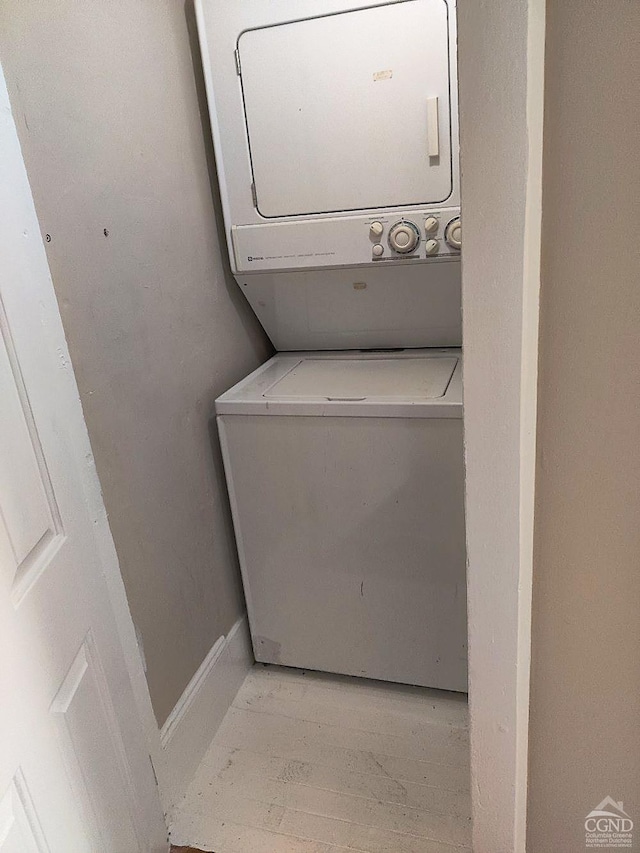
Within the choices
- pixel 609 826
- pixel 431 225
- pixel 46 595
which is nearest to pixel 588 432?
pixel 609 826

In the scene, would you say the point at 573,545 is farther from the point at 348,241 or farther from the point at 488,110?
the point at 348,241

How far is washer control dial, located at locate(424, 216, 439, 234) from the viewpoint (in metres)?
1.62

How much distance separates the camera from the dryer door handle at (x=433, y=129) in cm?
153

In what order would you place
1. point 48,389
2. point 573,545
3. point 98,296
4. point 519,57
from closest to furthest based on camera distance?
point 519,57 < point 573,545 < point 48,389 < point 98,296

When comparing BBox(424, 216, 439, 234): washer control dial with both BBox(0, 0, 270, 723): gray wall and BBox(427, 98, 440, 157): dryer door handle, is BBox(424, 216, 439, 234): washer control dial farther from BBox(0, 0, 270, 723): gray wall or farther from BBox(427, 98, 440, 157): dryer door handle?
BBox(0, 0, 270, 723): gray wall

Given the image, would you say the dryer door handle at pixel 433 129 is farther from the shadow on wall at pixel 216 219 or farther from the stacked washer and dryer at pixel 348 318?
the shadow on wall at pixel 216 219

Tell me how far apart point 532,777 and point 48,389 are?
3.52 feet

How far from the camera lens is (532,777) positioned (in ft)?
3.47

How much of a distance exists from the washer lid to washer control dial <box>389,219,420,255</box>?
0.36 meters

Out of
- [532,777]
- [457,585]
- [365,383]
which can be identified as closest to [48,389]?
[365,383]

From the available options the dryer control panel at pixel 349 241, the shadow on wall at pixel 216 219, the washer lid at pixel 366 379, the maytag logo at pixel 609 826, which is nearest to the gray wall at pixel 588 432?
the maytag logo at pixel 609 826

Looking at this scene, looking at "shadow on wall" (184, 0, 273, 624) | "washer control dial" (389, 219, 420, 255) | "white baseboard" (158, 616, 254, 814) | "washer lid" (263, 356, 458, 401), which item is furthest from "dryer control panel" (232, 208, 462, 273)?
"white baseboard" (158, 616, 254, 814)

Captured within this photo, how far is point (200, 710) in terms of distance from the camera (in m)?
1.74

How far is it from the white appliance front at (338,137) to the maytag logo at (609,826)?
1.25m
